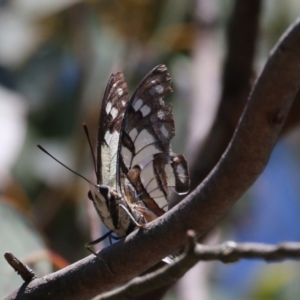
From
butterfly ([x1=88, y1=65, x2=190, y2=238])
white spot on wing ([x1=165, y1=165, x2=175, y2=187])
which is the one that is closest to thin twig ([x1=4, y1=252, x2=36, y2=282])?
butterfly ([x1=88, y1=65, x2=190, y2=238])

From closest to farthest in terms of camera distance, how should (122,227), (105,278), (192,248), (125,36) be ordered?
(192,248)
(105,278)
(122,227)
(125,36)

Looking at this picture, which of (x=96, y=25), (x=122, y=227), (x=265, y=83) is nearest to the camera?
(x=265, y=83)

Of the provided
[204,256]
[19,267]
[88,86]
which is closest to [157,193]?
[19,267]

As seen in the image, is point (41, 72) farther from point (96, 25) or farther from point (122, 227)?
point (122, 227)

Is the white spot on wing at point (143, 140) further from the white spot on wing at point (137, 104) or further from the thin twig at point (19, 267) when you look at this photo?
the thin twig at point (19, 267)

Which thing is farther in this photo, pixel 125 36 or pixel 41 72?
pixel 41 72

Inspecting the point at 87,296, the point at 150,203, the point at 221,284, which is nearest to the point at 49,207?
the point at 221,284
